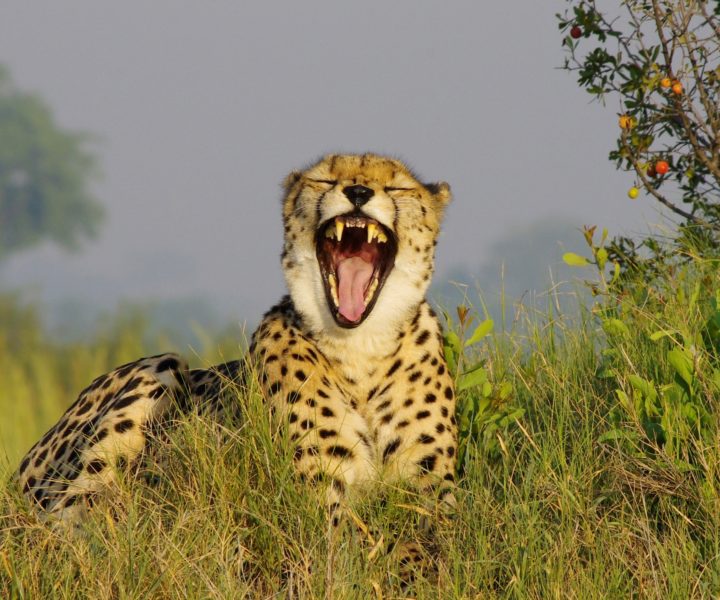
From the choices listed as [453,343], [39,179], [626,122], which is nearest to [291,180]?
[453,343]

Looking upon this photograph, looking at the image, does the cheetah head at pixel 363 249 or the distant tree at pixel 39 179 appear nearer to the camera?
the cheetah head at pixel 363 249

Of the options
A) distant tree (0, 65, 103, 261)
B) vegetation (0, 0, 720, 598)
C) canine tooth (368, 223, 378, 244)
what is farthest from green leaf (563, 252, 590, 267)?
distant tree (0, 65, 103, 261)

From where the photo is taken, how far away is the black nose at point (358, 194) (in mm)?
3736

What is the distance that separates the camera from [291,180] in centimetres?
406

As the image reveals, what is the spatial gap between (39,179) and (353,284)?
31.0 m

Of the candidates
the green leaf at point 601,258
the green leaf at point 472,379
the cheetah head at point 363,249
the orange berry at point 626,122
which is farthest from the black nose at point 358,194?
the orange berry at point 626,122

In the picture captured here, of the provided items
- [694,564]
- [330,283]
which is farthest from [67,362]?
[694,564]

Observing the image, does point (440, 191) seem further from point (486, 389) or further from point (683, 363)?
point (683, 363)

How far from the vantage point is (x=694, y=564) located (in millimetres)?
3488

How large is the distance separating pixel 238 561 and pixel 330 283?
0.99m

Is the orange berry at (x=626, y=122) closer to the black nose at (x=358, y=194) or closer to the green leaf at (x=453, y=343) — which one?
the green leaf at (x=453, y=343)

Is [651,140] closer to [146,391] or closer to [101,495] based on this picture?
[146,391]

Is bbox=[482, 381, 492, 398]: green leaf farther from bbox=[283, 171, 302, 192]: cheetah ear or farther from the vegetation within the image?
bbox=[283, 171, 302, 192]: cheetah ear

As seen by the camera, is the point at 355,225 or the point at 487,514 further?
the point at 355,225
